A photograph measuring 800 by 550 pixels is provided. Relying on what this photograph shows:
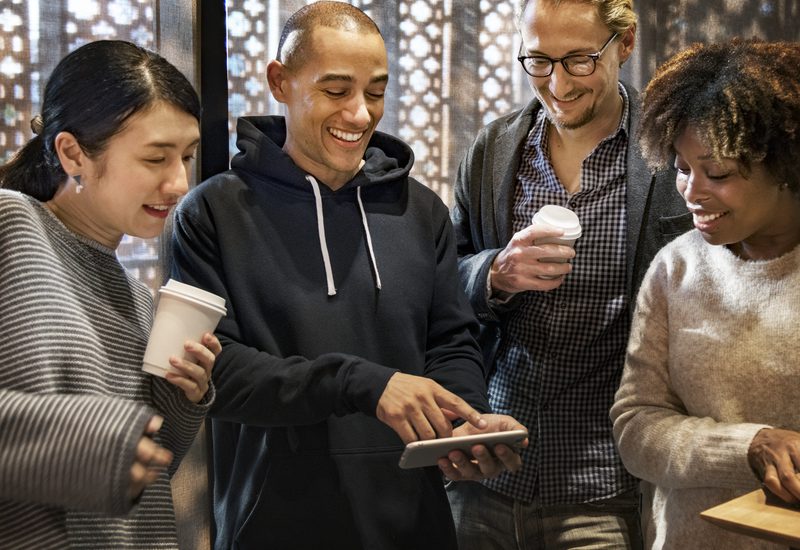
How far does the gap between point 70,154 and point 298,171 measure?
649 mm

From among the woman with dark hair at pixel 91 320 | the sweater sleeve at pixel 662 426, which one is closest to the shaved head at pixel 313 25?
the woman with dark hair at pixel 91 320

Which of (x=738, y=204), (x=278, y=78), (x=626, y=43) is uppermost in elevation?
(x=626, y=43)

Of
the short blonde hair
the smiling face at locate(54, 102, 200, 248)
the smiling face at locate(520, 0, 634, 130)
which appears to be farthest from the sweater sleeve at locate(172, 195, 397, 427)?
the short blonde hair

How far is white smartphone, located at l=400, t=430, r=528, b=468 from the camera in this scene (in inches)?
73.1

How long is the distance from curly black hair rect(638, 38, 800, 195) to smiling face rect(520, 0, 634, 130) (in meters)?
0.37

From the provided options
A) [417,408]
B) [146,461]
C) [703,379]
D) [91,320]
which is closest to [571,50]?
[703,379]

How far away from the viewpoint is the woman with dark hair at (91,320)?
1390mm

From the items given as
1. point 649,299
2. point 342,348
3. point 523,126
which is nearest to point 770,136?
point 649,299

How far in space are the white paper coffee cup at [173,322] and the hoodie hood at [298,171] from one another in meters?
0.51

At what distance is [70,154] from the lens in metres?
1.76

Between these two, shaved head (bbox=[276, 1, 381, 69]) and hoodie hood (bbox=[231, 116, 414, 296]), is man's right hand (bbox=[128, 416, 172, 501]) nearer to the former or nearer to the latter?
hoodie hood (bbox=[231, 116, 414, 296])

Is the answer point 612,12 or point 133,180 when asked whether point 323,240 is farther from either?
point 612,12

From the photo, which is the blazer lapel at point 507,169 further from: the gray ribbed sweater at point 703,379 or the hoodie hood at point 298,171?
the gray ribbed sweater at point 703,379

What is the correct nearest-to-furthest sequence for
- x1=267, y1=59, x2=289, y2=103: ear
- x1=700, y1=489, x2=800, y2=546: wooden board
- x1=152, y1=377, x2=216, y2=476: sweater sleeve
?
x1=700, y1=489, x2=800, y2=546: wooden board → x1=152, y1=377, x2=216, y2=476: sweater sleeve → x1=267, y1=59, x2=289, y2=103: ear
